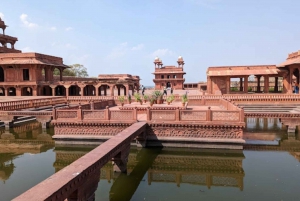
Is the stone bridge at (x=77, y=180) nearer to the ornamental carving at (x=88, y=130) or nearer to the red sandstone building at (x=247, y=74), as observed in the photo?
the ornamental carving at (x=88, y=130)

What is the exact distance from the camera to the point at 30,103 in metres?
21.6

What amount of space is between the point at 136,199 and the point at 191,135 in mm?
5293

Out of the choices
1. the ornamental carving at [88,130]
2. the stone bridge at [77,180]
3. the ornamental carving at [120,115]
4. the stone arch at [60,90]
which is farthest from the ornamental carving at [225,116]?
the stone arch at [60,90]

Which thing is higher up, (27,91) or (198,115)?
(27,91)

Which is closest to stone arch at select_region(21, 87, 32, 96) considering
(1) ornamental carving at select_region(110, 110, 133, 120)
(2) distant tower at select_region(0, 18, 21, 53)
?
(2) distant tower at select_region(0, 18, 21, 53)

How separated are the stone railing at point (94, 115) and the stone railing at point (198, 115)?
3.63 ft

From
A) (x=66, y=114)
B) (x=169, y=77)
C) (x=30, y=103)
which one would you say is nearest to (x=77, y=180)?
(x=66, y=114)

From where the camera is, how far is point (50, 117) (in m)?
17.5

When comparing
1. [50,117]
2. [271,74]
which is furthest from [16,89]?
[271,74]

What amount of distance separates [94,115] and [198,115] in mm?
5347

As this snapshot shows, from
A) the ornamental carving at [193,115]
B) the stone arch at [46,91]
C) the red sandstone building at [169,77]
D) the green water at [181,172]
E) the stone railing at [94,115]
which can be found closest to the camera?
the green water at [181,172]

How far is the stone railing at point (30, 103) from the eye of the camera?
1892 cm

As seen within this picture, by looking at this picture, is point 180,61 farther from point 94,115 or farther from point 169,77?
point 94,115

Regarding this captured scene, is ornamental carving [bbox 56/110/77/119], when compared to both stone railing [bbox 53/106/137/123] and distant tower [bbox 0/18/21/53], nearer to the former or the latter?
stone railing [bbox 53/106/137/123]
